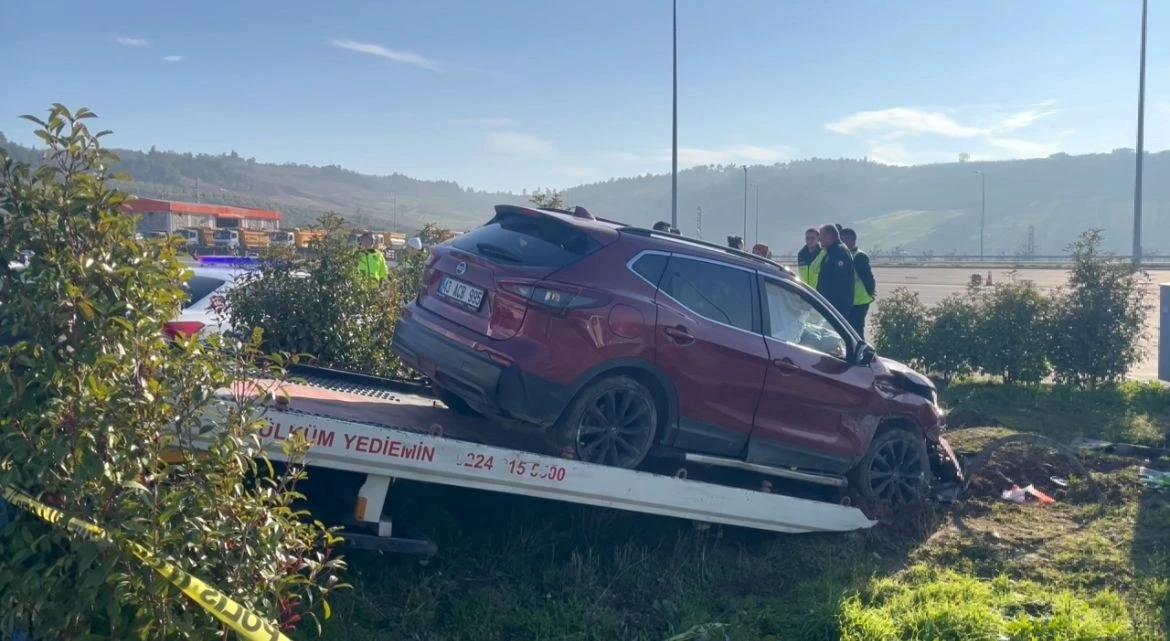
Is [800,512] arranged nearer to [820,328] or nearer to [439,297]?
[820,328]

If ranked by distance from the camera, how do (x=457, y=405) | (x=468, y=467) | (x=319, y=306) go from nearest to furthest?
(x=468, y=467) → (x=457, y=405) → (x=319, y=306)

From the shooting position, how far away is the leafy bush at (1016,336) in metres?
12.9

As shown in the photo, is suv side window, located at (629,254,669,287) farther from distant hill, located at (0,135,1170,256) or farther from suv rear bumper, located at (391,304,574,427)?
distant hill, located at (0,135,1170,256)

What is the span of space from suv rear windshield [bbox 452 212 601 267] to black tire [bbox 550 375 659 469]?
0.77 meters

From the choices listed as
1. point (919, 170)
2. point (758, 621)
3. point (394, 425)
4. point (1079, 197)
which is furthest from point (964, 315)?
point (919, 170)

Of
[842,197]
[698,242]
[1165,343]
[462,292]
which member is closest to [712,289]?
[698,242]

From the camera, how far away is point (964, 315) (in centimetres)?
1326

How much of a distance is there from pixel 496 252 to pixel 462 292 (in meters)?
0.31

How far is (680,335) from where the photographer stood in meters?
5.95

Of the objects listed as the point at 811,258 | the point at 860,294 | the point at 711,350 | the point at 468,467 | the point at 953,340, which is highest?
the point at 811,258

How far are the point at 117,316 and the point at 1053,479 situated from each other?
732cm

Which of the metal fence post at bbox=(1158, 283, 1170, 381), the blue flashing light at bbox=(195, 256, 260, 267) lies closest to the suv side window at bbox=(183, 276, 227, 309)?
the blue flashing light at bbox=(195, 256, 260, 267)

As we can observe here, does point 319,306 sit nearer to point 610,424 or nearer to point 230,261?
point 230,261

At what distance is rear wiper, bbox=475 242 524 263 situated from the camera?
230 inches
